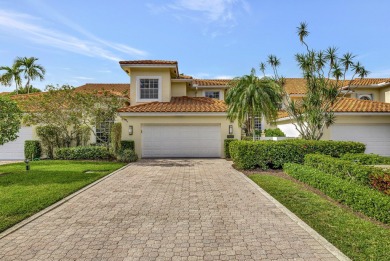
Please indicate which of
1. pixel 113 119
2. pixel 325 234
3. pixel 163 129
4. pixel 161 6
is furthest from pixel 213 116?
pixel 325 234

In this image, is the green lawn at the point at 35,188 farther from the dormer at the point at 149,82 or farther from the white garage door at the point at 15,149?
the dormer at the point at 149,82

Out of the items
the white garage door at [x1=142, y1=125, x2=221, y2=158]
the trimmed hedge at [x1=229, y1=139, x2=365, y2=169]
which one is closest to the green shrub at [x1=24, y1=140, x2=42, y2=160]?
the white garage door at [x1=142, y1=125, x2=221, y2=158]

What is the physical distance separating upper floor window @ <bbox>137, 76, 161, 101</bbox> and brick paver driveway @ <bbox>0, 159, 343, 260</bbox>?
12.6 meters

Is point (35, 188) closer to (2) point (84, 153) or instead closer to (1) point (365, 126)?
(2) point (84, 153)

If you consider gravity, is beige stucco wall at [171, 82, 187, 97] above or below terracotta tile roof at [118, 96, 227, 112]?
above

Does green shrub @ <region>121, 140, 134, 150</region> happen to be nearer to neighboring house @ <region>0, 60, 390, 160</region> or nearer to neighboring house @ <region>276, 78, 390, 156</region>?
neighboring house @ <region>0, 60, 390, 160</region>

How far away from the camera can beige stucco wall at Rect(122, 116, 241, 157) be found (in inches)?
684

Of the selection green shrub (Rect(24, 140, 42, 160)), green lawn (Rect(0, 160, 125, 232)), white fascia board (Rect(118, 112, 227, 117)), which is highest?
white fascia board (Rect(118, 112, 227, 117))

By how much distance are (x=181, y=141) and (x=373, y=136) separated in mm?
13321

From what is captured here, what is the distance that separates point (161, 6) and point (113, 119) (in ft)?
30.6

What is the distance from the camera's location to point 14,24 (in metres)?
10.9

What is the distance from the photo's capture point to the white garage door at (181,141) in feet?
57.5

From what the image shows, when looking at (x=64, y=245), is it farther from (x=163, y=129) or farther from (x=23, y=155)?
(x=23, y=155)

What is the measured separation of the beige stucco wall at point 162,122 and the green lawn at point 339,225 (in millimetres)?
9610
